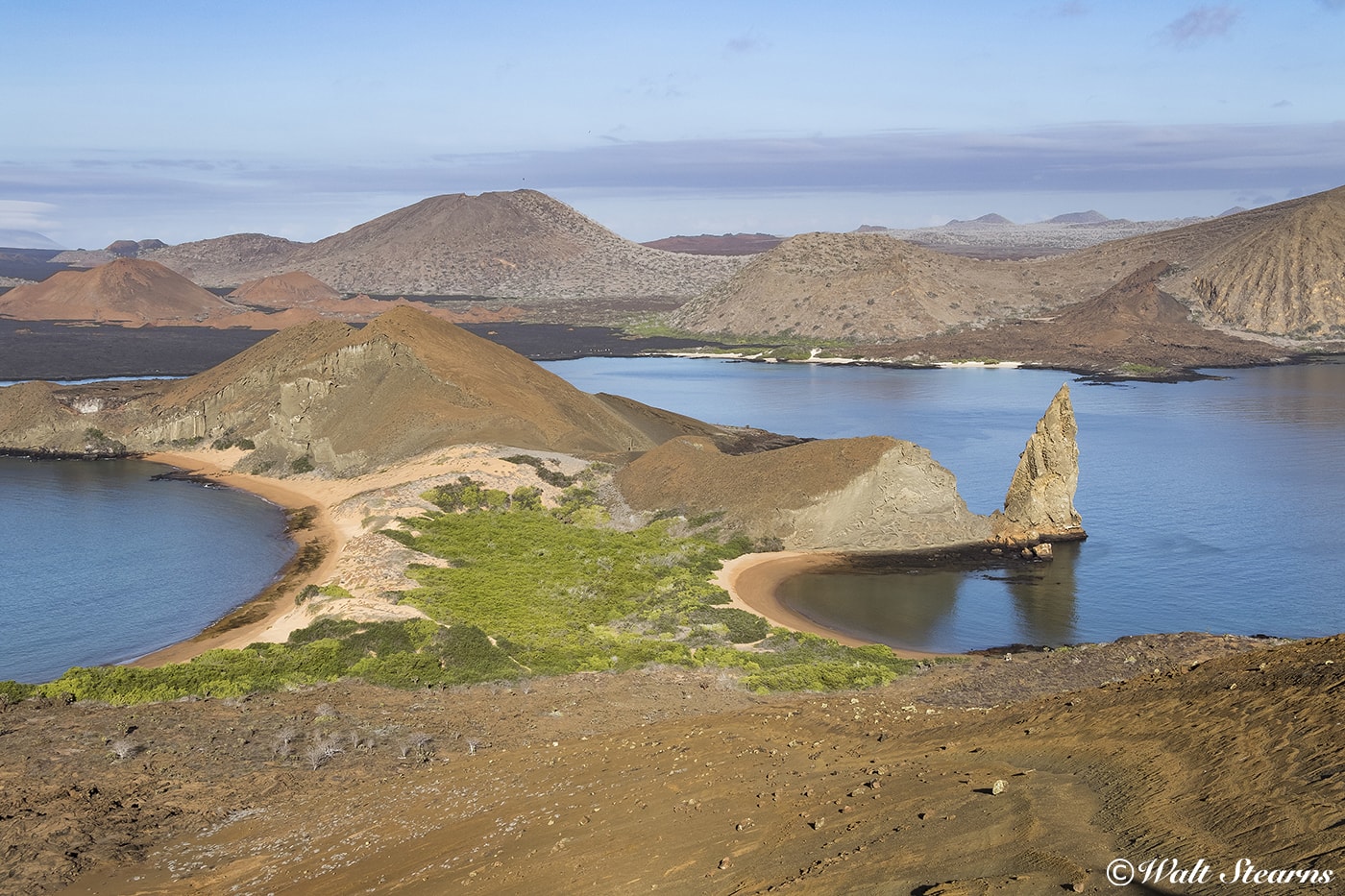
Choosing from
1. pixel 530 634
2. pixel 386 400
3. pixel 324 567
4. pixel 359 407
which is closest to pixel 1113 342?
pixel 386 400

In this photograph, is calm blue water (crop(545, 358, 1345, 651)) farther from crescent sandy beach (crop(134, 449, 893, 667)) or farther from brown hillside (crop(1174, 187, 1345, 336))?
brown hillside (crop(1174, 187, 1345, 336))

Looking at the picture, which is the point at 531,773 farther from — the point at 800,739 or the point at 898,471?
the point at 898,471

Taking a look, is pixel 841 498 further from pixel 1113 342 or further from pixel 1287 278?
pixel 1287 278

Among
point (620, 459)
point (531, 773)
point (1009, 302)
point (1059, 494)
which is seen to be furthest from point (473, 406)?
point (1009, 302)

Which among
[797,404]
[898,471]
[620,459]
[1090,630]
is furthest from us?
[797,404]

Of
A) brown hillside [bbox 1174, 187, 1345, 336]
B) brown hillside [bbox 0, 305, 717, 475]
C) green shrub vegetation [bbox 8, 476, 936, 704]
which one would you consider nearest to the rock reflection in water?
green shrub vegetation [bbox 8, 476, 936, 704]
